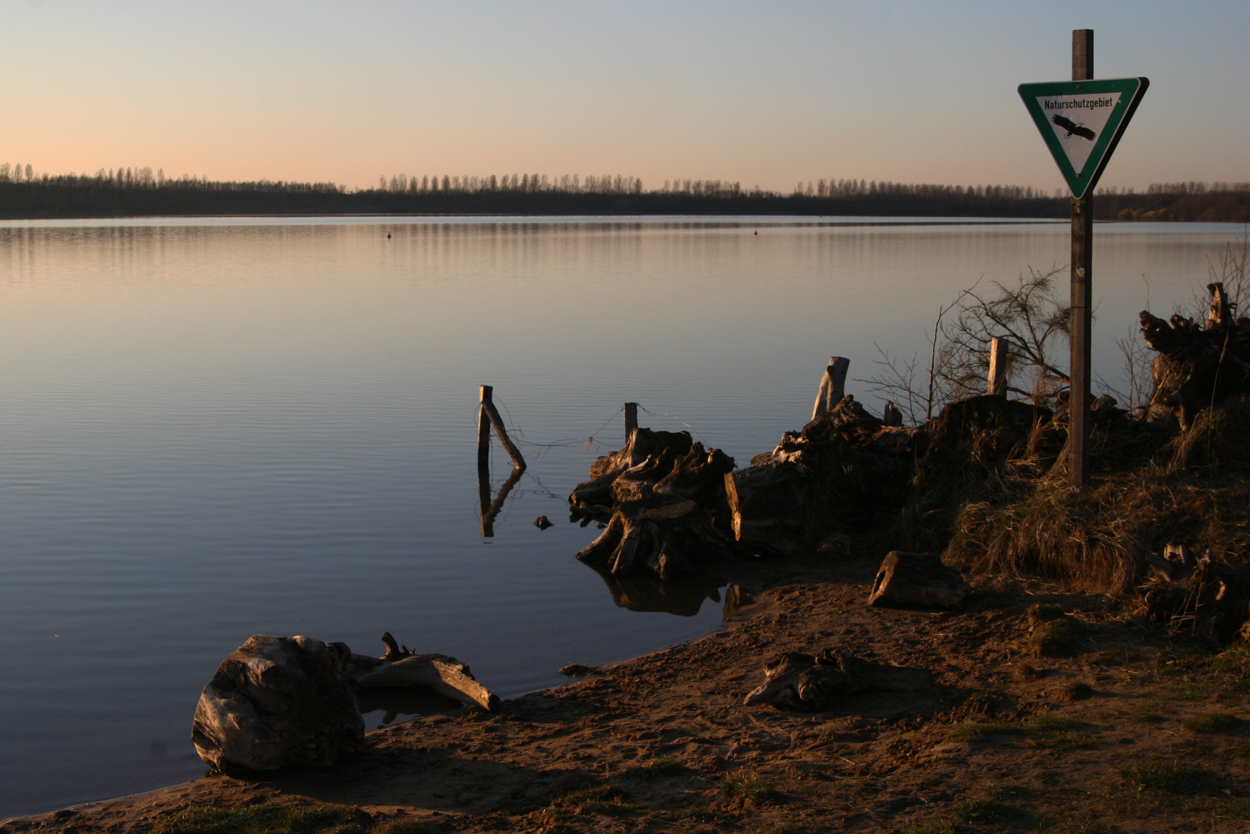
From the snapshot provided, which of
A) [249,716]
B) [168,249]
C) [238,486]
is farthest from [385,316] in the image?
[168,249]

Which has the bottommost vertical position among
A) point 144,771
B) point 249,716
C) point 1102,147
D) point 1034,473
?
point 144,771

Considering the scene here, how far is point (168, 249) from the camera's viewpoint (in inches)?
2931

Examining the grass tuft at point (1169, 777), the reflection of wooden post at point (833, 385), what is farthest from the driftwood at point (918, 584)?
the reflection of wooden post at point (833, 385)

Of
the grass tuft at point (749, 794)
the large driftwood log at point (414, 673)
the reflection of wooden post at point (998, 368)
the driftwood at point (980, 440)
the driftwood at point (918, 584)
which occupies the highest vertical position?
the reflection of wooden post at point (998, 368)

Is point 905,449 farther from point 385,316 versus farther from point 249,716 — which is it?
point 385,316

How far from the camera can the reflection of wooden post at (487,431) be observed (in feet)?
51.4

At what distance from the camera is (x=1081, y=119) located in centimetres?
780

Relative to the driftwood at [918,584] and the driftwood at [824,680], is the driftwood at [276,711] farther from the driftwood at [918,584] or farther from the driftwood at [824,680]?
the driftwood at [918,584]

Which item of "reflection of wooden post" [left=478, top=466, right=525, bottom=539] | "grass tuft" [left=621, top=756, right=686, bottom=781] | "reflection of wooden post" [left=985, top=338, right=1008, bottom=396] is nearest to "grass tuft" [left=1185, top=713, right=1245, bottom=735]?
"grass tuft" [left=621, top=756, right=686, bottom=781]

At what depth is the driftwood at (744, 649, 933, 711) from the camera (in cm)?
662

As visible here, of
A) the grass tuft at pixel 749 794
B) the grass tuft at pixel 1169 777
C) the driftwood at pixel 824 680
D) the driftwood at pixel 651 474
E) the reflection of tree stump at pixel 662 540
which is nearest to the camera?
the grass tuft at pixel 1169 777

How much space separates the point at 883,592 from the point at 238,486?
8975 mm

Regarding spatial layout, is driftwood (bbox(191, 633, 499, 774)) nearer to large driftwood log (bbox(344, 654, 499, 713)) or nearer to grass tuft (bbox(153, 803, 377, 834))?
grass tuft (bbox(153, 803, 377, 834))

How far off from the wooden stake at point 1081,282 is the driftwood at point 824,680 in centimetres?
269
